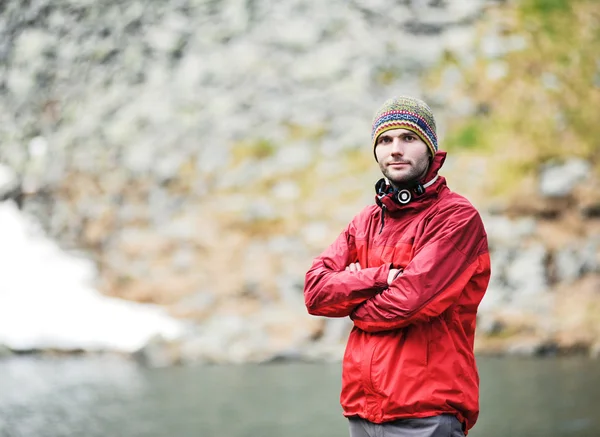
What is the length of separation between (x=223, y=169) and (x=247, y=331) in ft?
22.6

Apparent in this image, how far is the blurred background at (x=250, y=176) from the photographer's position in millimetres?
18188

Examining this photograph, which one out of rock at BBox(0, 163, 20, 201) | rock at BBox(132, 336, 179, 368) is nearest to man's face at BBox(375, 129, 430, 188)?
rock at BBox(132, 336, 179, 368)

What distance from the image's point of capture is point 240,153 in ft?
80.8

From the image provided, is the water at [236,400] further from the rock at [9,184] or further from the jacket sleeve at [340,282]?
the rock at [9,184]

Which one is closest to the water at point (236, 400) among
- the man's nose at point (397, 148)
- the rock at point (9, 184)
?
the man's nose at point (397, 148)

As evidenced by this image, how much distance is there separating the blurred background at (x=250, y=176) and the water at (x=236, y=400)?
0.14 m

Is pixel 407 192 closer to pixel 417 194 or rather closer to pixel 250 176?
pixel 417 194

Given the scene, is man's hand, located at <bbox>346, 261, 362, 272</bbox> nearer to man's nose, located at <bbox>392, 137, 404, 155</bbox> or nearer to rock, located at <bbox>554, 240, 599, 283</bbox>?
man's nose, located at <bbox>392, 137, 404, 155</bbox>

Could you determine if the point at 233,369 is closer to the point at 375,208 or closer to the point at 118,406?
the point at 118,406

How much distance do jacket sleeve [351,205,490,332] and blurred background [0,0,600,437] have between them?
34.1 ft

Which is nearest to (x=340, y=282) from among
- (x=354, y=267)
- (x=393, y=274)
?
(x=354, y=267)

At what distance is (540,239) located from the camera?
20984mm

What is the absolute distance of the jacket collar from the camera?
3.24m

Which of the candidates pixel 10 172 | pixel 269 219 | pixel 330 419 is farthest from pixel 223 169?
pixel 330 419
